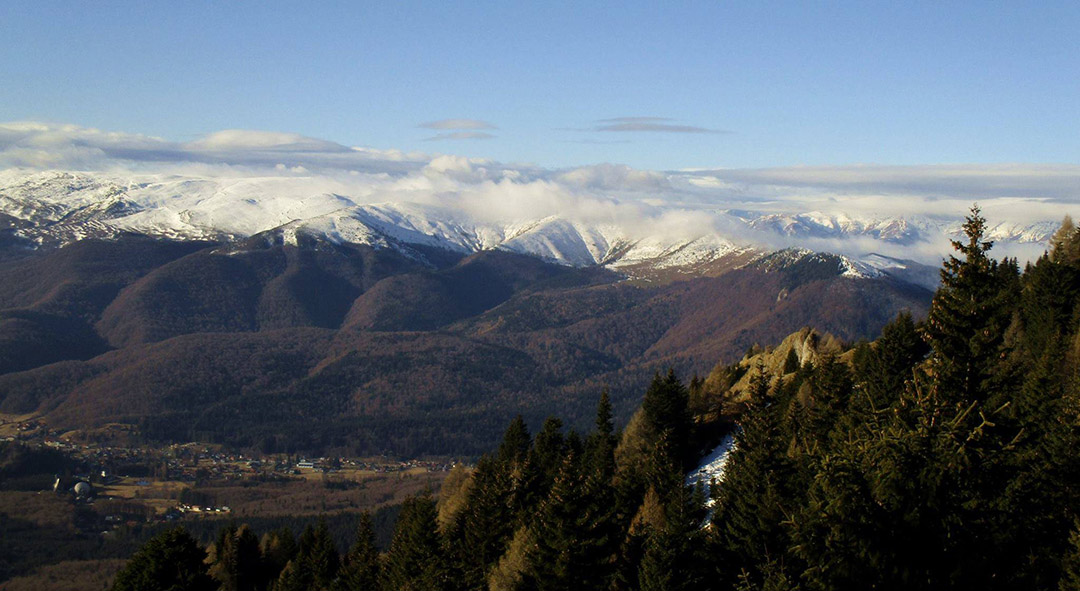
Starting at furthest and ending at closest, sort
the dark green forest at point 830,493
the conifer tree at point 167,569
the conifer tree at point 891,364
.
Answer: the conifer tree at point 891,364 < the conifer tree at point 167,569 < the dark green forest at point 830,493

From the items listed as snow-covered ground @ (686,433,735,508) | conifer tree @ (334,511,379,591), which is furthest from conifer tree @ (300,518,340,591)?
snow-covered ground @ (686,433,735,508)

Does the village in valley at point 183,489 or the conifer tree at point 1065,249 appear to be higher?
the conifer tree at point 1065,249

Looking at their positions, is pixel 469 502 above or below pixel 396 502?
above

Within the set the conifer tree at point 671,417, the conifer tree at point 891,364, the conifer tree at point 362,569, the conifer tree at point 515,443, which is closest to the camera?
the conifer tree at point 891,364

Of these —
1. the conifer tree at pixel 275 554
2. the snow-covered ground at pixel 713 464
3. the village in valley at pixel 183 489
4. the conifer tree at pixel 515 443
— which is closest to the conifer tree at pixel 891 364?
the snow-covered ground at pixel 713 464

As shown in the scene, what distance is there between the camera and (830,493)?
23922 mm

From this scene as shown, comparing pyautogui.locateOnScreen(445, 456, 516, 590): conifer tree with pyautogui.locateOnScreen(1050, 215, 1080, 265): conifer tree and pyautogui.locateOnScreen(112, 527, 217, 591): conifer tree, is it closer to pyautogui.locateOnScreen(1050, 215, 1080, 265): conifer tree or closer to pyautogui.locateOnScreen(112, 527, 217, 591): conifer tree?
pyautogui.locateOnScreen(112, 527, 217, 591): conifer tree

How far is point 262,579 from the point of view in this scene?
69.2 meters

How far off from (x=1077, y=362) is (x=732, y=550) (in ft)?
89.4

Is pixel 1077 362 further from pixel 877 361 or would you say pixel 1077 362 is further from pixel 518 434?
pixel 518 434

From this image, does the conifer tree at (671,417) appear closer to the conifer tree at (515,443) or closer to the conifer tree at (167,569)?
the conifer tree at (515,443)

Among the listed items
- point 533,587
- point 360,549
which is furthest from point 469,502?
point 533,587

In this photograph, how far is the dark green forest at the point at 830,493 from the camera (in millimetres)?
24188

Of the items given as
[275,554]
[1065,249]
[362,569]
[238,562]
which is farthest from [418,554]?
[1065,249]
